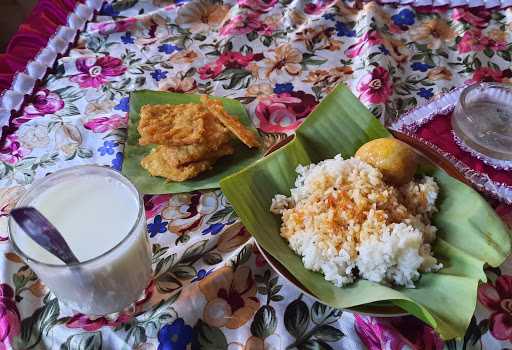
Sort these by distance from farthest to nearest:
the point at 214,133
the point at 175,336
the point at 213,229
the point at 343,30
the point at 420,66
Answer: the point at 343,30, the point at 420,66, the point at 214,133, the point at 213,229, the point at 175,336

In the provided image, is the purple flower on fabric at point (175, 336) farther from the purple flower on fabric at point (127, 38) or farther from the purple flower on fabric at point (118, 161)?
the purple flower on fabric at point (127, 38)

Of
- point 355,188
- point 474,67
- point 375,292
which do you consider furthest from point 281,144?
point 474,67

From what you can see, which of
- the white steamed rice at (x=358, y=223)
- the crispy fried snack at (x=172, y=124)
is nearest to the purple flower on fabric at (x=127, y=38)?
the crispy fried snack at (x=172, y=124)

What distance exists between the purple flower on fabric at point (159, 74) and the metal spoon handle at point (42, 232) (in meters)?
0.70

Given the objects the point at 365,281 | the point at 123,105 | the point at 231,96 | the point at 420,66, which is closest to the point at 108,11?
the point at 123,105

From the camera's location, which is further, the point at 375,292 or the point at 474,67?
the point at 474,67

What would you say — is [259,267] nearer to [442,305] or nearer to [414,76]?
[442,305]

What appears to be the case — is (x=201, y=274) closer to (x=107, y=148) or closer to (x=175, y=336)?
(x=175, y=336)

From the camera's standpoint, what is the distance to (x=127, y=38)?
4.92ft

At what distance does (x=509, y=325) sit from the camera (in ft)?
2.87

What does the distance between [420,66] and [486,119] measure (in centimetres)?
29

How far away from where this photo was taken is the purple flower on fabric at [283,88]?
135 centimetres

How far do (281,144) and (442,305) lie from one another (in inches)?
17.7

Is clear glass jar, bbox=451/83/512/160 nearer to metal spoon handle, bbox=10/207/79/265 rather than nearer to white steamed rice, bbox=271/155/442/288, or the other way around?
white steamed rice, bbox=271/155/442/288
